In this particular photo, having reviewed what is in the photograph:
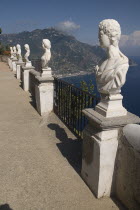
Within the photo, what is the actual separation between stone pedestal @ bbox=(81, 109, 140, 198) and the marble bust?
0.54 ft

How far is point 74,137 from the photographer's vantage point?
569cm

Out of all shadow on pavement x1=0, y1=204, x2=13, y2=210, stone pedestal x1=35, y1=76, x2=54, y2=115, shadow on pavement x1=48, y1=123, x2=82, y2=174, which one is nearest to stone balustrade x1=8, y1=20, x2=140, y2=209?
shadow on pavement x1=48, y1=123, x2=82, y2=174

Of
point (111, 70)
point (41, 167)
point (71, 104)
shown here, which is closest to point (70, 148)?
point (41, 167)

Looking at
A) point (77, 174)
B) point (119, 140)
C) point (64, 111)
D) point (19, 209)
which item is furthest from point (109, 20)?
point (64, 111)

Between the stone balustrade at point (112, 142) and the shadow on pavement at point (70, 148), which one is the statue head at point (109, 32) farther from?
the shadow on pavement at point (70, 148)

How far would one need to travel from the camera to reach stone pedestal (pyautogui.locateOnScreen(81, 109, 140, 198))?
126 inches

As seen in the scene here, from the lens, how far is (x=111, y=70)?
10.00 ft

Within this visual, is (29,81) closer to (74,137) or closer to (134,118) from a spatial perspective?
(74,137)

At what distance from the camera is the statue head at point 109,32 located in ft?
9.65

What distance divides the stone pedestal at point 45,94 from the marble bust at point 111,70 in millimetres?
4133

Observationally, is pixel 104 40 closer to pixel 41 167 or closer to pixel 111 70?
pixel 111 70

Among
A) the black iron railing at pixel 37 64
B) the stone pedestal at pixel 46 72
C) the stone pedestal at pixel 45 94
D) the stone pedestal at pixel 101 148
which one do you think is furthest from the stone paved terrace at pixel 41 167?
the black iron railing at pixel 37 64

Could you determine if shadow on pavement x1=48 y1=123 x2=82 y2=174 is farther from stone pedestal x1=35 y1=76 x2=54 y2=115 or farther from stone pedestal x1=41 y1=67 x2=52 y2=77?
stone pedestal x1=41 y1=67 x2=52 y2=77

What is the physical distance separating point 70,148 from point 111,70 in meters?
2.67
